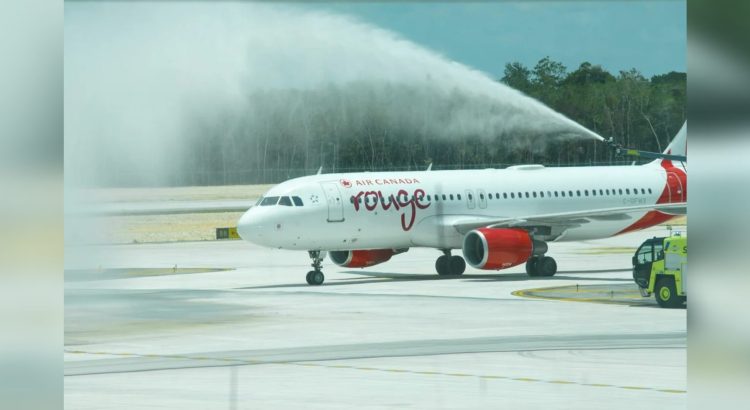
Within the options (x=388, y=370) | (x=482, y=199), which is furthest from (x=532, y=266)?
(x=388, y=370)

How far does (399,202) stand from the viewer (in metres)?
41.9

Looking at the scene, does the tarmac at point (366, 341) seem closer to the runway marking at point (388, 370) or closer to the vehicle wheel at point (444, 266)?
the runway marking at point (388, 370)

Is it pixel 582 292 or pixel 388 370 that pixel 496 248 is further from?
pixel 388 370

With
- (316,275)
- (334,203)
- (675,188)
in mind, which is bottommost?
(316,275)

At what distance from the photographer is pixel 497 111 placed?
4391 centimetres

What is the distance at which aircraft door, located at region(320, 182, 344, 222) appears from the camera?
4059cm

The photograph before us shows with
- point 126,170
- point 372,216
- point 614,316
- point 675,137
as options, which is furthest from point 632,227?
point 126,170

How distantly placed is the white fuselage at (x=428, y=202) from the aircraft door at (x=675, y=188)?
0.14 feet

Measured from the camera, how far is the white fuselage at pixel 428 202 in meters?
40.3

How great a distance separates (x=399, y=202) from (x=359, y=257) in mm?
2942

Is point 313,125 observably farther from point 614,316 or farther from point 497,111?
point 497,111

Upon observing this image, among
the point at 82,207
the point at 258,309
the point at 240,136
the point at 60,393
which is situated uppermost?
the point at 240,136

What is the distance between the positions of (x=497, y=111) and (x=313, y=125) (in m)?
19.1

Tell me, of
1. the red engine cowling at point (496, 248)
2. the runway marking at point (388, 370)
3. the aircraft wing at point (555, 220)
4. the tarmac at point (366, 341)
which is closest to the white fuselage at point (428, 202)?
the aircraft wing at point (555, 220)
